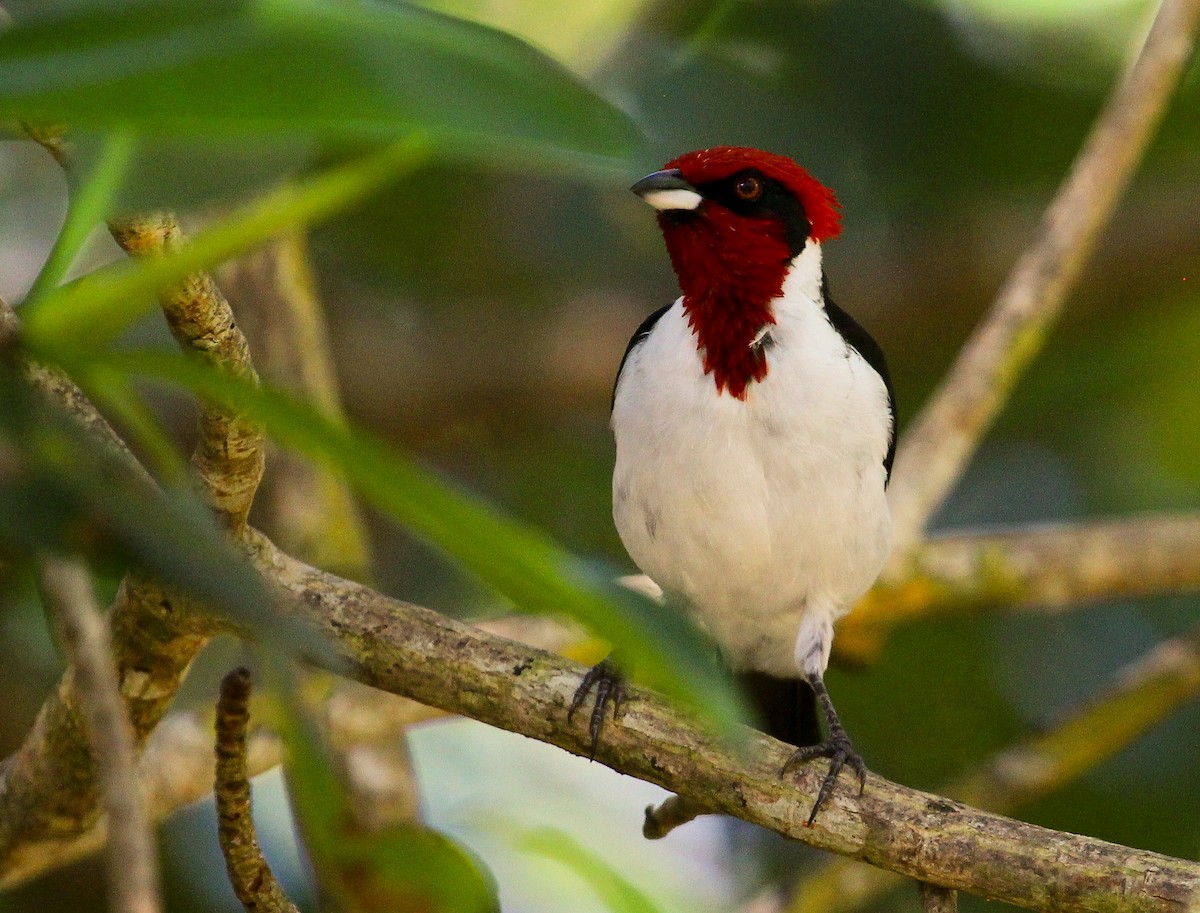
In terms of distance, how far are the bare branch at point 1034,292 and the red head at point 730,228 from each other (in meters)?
0.67

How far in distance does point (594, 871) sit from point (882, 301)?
3.08 m

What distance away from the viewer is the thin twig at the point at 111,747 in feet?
2.35

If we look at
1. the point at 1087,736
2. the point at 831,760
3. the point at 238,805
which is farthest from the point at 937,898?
the point at 1087,736

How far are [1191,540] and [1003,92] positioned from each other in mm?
1591

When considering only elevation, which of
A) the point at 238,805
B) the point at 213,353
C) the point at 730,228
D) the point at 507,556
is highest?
the point at 507,556

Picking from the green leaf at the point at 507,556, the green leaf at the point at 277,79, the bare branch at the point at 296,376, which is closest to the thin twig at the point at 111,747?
the green leaf at the point at 507,556

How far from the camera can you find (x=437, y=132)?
0.75 m

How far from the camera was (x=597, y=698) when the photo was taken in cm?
200

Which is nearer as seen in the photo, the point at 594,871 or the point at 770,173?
the point at 594,871

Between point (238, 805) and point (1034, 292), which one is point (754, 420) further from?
point (238, 805)

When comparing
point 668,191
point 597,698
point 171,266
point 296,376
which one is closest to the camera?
point 171,266

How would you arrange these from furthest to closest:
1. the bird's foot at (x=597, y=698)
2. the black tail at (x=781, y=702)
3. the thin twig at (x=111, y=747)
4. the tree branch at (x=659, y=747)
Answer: the black tail at (x=781, y=702)
the bird's foot at (x=597, y=698)
the tree branch at (x=659, y=747)
the thin twig at (x=111, y=747)

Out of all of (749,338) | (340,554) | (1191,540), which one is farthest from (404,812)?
(1191,540)

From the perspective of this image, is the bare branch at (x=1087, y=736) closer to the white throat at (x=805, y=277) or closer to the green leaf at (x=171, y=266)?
the white throat at (x=805, y=277)
